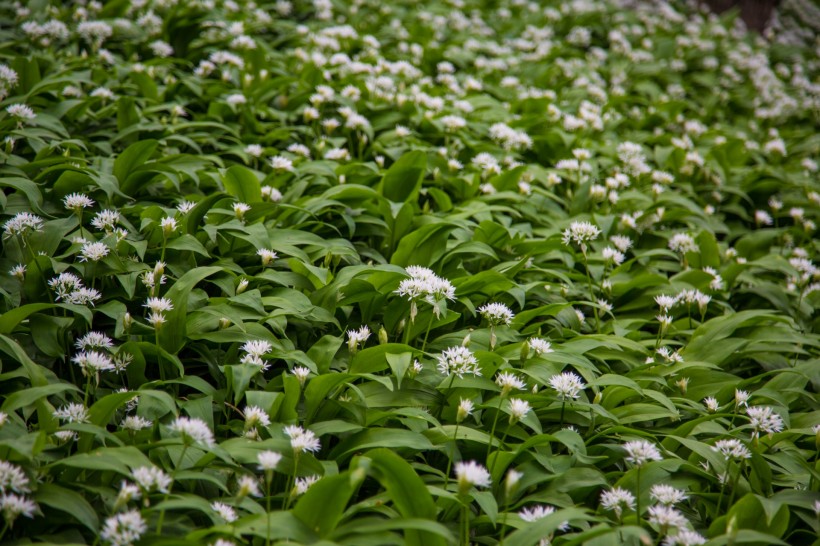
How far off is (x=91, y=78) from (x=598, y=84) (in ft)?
15.4

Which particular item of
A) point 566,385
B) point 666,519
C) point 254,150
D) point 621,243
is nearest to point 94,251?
point 254,150

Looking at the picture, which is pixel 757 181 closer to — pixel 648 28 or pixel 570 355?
pixel 570 355

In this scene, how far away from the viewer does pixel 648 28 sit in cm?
840

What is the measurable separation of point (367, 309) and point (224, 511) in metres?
1.16

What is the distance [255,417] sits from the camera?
200 centimetres

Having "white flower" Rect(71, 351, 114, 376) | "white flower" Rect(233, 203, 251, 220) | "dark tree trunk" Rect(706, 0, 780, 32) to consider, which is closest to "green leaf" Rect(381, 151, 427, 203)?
"white flower" Rect(233, 203, 251, 220)

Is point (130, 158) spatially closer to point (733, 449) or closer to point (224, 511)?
point (224, 511)

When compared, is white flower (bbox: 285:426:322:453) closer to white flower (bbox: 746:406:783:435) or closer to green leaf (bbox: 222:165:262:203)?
white flower (bbox: 746:406:783:435)

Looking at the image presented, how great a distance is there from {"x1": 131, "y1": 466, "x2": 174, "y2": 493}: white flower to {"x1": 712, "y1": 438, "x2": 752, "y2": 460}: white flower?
5.93ft

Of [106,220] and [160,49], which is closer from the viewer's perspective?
[106,220]

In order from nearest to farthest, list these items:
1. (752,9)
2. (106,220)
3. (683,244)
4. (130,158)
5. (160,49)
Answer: (106,220) → (130,158) → (683,244) → (160,49) → (752,9)

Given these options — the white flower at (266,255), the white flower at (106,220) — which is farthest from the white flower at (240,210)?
the white flower at (106,220)

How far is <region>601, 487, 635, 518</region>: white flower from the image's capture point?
2039 mm

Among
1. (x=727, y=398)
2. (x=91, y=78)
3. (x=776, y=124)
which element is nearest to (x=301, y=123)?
(x=91, y=78)
